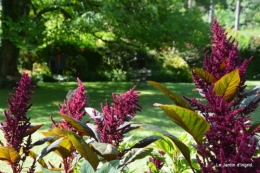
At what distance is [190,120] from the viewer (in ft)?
4.99

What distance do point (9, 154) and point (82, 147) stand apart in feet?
1.02

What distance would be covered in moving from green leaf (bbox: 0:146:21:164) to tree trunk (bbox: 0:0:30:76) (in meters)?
Result: 9.01

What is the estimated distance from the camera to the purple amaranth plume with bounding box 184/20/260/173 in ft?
3.66

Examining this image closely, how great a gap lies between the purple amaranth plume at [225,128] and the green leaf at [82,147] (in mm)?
408

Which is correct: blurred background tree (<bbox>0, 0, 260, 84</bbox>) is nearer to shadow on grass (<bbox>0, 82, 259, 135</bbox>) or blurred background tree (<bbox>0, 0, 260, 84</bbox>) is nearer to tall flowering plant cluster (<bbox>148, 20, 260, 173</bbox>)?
shadow on grass (<bbox>0, 82, 259, 135</bbox>)

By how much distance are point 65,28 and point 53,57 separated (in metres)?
6.86

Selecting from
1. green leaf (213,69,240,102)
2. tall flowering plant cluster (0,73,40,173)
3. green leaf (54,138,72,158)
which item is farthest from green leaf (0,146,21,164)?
green leaf (213,69,240,102)

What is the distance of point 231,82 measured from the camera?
1577 mm

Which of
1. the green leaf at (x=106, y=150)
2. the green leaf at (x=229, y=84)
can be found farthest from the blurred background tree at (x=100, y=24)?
the green leaf at (x=106, y=150)

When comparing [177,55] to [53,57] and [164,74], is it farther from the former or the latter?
[53,57]

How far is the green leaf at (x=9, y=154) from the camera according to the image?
1.56m

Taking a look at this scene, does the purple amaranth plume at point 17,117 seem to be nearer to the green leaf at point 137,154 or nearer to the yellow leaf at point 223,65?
the green leaf at point 137,154

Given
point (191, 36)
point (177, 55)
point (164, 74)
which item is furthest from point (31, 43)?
point (177, 55)

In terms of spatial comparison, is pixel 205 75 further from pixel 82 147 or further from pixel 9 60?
pixel 9 60
